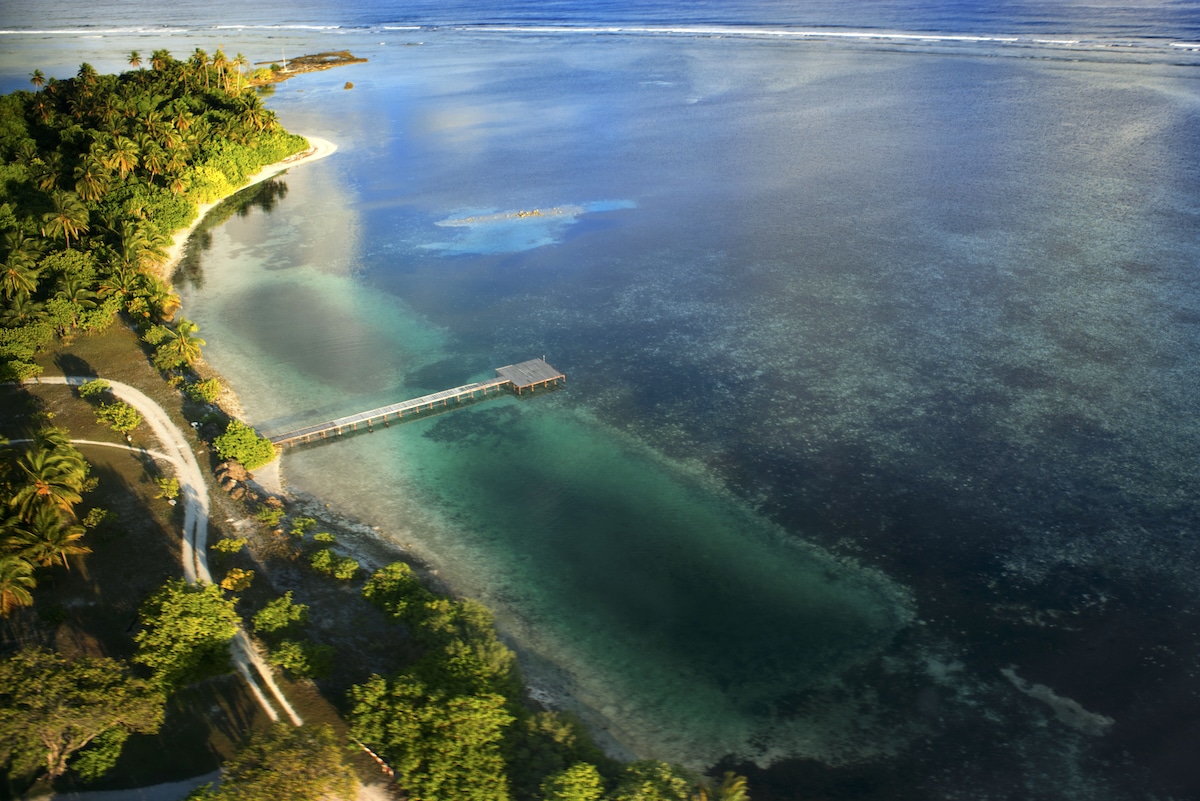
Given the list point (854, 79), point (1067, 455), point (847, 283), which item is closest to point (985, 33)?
point (854, 79)

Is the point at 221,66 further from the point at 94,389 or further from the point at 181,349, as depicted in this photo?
the point at 94,389

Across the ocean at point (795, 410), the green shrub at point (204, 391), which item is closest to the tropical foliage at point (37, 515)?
the green shrub at point (204, 391)

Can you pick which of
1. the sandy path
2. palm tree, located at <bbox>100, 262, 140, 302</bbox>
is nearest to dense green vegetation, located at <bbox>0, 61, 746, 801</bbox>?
palm tree, located at <bbox>100, 262, 140, 302</bbox>

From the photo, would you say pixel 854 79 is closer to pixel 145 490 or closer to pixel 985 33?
pixel 985 33

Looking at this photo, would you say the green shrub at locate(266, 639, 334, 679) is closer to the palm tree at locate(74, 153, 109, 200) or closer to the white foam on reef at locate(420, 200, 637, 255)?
the white foam on reef at locate(420, 200, 637, 255)

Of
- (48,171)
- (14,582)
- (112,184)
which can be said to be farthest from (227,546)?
(48,171)

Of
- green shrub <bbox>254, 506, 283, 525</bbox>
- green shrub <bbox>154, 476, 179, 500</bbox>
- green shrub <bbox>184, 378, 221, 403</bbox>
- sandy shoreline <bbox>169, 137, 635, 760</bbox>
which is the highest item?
green shrub <bbox>184, 378, 221, 403</bbox>
